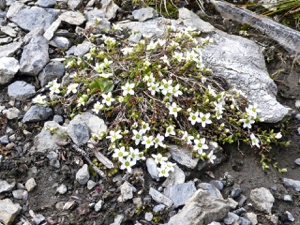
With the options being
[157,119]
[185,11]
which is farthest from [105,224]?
[185,11]

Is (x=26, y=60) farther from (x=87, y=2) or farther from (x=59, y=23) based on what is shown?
(x=87, y=2)

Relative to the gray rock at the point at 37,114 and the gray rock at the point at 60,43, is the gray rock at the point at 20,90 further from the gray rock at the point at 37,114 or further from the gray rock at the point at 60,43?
the gray rock at the point at 60,43

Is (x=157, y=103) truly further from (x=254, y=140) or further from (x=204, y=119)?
(x=254, y=140)

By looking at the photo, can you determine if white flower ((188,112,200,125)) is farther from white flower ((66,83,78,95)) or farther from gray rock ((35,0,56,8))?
gray rock ((35,0,56,8))

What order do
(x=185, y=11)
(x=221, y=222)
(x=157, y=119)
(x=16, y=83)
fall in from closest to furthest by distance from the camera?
(x=221, y=222), (x=157, y=119), (x=16, y=83), (x=185, y=11)

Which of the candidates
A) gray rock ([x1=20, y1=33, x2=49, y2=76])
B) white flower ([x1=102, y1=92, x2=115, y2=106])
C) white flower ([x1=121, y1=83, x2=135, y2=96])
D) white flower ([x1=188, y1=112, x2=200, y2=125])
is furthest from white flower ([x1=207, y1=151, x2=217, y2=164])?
gray rock ([x1=20, y1=33, x2=49, y2=76])

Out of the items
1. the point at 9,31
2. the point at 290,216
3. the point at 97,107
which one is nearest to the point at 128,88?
the point at 97,107
